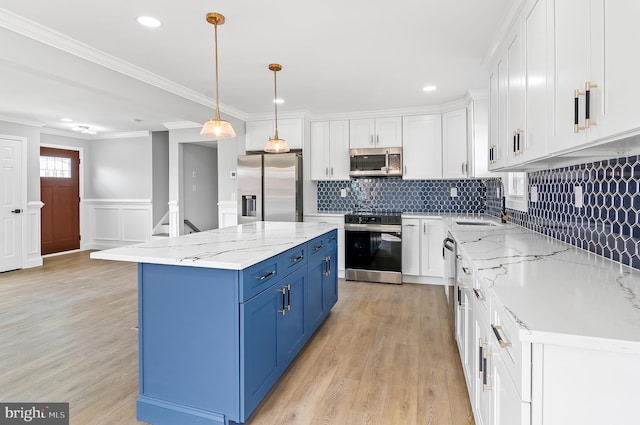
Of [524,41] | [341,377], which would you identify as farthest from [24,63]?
[524,41]

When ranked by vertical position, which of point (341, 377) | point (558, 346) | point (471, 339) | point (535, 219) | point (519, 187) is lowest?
point (341, 377)

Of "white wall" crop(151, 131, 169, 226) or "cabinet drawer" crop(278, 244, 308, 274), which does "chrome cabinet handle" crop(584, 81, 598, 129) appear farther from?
"white wall" crop(151, 131, 169, 226)

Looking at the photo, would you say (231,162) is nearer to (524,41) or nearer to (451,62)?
(451,62)

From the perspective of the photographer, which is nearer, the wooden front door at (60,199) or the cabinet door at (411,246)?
the cabinet door at (411,246)

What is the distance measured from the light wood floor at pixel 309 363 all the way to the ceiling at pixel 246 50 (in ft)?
6.90

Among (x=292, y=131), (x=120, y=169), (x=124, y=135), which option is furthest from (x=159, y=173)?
(x=292, y=131)

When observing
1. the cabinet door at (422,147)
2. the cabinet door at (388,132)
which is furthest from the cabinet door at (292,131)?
the cabinet door at (422,147)

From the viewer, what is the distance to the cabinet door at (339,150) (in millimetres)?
5117

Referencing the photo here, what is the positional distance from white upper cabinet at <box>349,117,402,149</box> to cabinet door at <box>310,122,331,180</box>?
37 cm

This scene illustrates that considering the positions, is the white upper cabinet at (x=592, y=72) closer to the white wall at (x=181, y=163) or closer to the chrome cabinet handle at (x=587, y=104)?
the chrome cabinet handle at (x=587, y=104)

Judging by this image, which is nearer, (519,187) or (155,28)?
(155,28)

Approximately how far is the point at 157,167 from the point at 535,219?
20.6 ft

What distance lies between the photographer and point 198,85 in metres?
3.81

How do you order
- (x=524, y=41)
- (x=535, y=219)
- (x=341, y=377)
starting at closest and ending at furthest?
(x=524, y=41) → (x=341, y=377) → (x=535, y=219)
